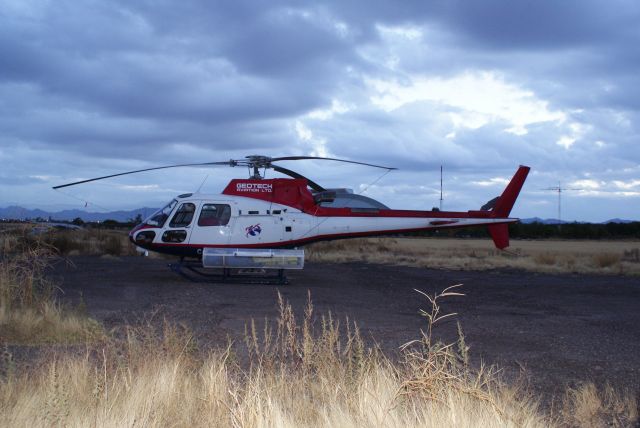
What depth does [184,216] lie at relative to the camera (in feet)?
66.2

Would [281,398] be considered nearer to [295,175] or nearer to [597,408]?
[597,408]

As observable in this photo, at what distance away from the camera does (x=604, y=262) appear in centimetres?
3133

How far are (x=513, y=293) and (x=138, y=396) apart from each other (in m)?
14.1

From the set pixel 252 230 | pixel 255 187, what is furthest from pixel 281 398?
pixel 255 187

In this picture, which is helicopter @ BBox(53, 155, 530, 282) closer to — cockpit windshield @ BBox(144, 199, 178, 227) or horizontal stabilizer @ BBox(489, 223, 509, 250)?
cockpit windshield @ BBox(144, 199, 178, 227)

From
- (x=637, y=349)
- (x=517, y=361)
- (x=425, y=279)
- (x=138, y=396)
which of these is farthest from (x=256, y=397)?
(x=425, y=279)

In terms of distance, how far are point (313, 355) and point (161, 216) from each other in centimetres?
1450

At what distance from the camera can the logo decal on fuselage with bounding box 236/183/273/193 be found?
2036cm

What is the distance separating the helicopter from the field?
4.91ft

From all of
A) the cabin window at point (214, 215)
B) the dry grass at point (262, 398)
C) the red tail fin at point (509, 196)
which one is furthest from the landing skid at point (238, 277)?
the dry grass at point (262, 398)

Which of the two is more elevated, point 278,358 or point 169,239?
point 169,239

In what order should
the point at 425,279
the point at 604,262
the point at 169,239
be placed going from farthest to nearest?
the point at 604,262 → the point at 425,279 → the point at 169,239

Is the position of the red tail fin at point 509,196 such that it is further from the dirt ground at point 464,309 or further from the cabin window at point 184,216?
the cabin window at point 184,216

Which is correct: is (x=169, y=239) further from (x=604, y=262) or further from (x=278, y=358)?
(x=604, y=262)
